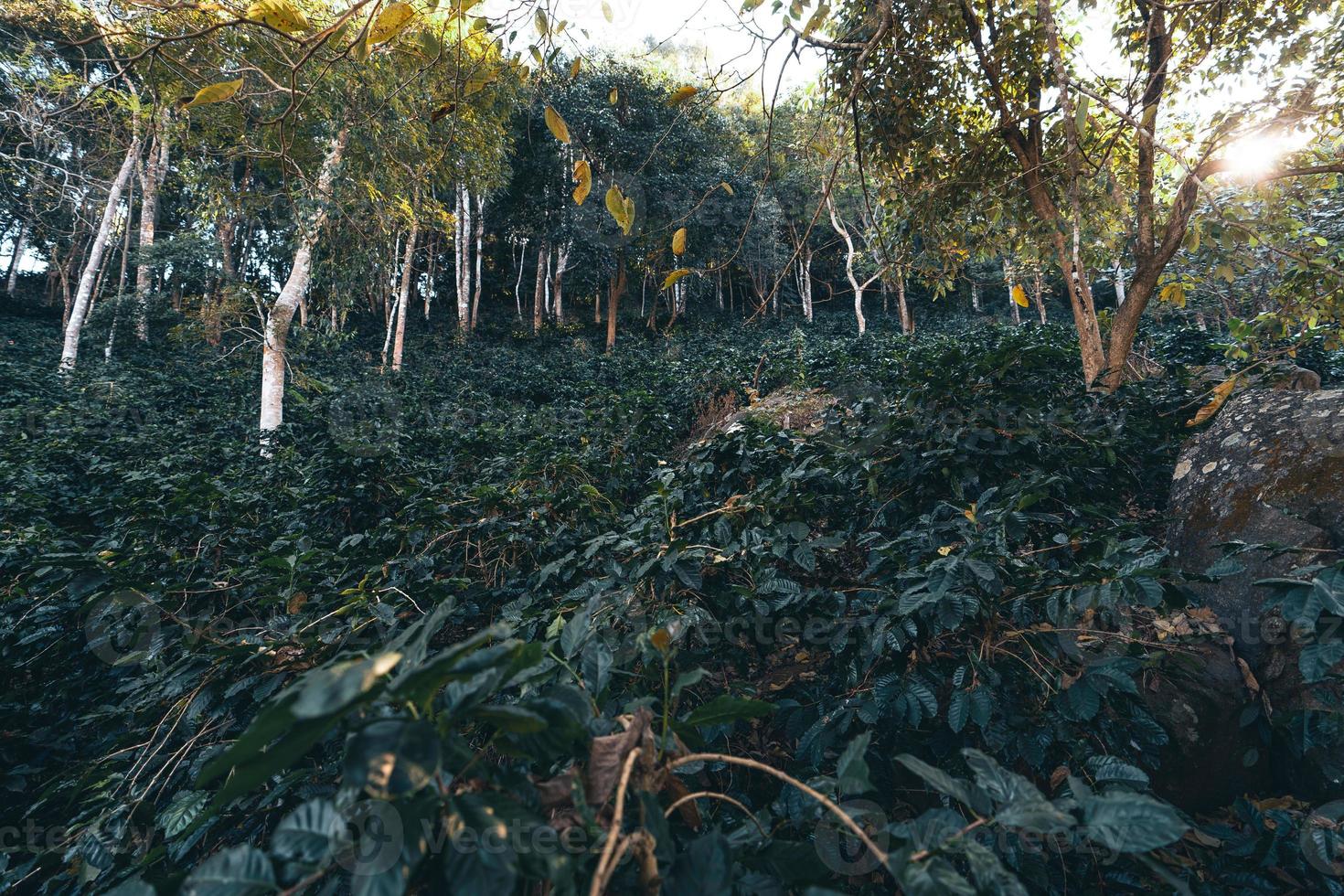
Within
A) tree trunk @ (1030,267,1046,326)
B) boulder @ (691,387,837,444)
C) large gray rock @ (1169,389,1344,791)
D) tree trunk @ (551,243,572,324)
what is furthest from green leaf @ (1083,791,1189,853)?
tree trunk @ (551,243,572,324)

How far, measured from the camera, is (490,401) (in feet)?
37.5

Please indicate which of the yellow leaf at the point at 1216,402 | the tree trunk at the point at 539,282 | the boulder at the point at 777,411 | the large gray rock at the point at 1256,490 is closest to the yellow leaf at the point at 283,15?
the large gray rock at the point at 1256,490

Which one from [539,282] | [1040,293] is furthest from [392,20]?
[539,282]

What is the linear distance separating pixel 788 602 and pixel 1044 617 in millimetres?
835

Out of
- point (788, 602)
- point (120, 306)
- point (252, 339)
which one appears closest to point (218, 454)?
point (252, 339)

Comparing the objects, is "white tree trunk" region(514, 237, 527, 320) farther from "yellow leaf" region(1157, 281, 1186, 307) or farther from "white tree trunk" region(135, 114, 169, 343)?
"yellow leaf" region(1157, 281, 1186, 307)

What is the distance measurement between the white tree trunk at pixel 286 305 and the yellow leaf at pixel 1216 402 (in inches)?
354

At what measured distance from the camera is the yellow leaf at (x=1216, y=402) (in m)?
2.84

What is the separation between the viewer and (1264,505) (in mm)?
2395

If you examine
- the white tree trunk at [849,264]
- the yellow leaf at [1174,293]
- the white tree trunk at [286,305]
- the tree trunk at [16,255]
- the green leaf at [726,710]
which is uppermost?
the tree trunk at [16,255]

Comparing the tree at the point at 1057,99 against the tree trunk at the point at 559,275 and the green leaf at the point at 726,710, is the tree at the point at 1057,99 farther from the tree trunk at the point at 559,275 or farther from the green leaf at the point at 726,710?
the tree trunk at the point at 559,275

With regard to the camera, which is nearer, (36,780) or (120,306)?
(36,780)

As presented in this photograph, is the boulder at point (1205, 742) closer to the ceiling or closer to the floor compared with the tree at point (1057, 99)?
closer to the floor

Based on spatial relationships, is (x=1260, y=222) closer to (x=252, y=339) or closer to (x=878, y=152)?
(x=878, y=152)
